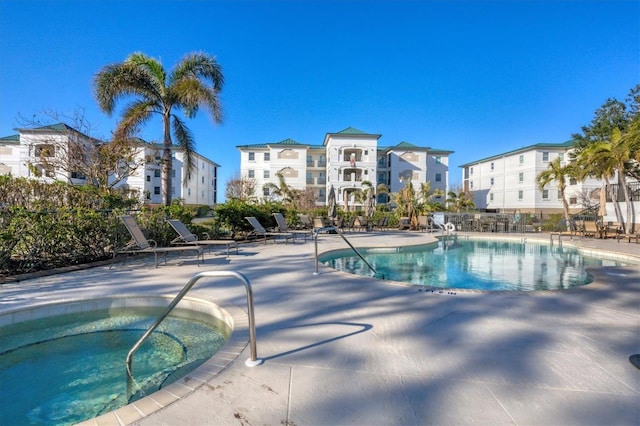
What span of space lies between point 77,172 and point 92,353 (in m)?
13.4

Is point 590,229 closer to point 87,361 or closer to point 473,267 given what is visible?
point 473,267

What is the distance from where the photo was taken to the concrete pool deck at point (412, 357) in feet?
6.78

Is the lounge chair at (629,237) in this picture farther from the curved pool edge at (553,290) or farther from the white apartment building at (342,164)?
the white apartment building at (342,164)

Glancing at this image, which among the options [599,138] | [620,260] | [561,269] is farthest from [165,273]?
[599,138]

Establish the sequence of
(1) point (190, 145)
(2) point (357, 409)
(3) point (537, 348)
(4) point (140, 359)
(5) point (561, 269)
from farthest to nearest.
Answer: (1) point (190, 145) < (5) point (561, 269) < (4) point (140, 359) < (3) point (537, 348) < (2) point (357, 409)

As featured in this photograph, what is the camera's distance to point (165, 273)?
6.45 m

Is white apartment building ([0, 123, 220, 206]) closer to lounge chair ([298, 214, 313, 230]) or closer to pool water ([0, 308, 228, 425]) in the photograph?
lounge chair ([298, 214, 313, 230])

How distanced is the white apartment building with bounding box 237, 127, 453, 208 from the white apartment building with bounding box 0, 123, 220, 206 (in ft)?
33.5

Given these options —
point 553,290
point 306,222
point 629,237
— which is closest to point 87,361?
point 553,290

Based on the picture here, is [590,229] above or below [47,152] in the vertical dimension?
below

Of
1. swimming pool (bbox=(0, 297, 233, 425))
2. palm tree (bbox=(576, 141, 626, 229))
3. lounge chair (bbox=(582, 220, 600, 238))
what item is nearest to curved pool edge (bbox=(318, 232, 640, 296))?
lounge chair (bbox=(582, 220, 600, 238))

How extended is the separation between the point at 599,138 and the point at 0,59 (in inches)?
1645

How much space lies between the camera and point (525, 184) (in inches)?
1634

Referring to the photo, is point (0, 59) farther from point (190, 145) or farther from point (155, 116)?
point (190, 145)
